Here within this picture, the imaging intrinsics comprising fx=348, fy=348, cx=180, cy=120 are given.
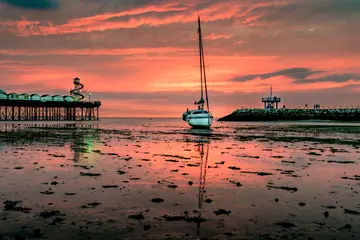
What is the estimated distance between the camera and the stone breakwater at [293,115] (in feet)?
490

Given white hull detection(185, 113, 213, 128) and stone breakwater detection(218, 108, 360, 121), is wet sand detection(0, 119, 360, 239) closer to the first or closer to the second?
white hull detection(185, 113, 213, 128)

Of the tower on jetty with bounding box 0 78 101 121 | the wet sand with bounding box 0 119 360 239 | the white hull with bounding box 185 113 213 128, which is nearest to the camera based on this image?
the wet sand with bounding box 0 119 360 239

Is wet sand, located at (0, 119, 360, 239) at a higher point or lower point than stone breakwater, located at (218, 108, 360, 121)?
lower

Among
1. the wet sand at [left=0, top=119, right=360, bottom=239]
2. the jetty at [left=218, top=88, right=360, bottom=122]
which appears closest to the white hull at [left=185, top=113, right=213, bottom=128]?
the wet sand at [left=0, top=119, right=360, bottom=239]

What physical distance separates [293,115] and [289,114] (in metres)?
2.19

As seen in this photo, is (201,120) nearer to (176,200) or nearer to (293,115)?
(176,200)

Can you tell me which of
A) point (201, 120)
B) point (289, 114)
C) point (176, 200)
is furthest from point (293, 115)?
point (176, 200)

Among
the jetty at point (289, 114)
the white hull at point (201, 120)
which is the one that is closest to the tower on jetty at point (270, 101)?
the jetty at point (289, 114)

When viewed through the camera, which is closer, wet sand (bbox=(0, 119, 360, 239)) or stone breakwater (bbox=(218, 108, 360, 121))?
wet sand (bbox=(0, 119, 360, 239))

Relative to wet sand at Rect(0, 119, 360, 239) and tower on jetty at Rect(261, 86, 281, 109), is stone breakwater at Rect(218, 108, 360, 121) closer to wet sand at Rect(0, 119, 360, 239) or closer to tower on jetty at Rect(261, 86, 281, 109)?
tower on jetty at Rect(261, 86, 281, 109)

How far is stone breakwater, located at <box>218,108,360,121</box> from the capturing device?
490 ft

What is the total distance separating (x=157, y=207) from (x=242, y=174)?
7801 millimetres

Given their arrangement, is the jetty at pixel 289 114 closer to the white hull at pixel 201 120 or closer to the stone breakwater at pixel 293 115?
the stone breakwater at pixel 293 115

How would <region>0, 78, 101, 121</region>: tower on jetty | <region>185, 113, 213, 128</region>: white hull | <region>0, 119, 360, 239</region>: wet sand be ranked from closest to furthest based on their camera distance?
<region>0, 119, 360, 239</region>: wet sand < <region>185, 113, 213, 128</region>: white hull < <region>0, 78, 101, 121</region>: tower on jetty
